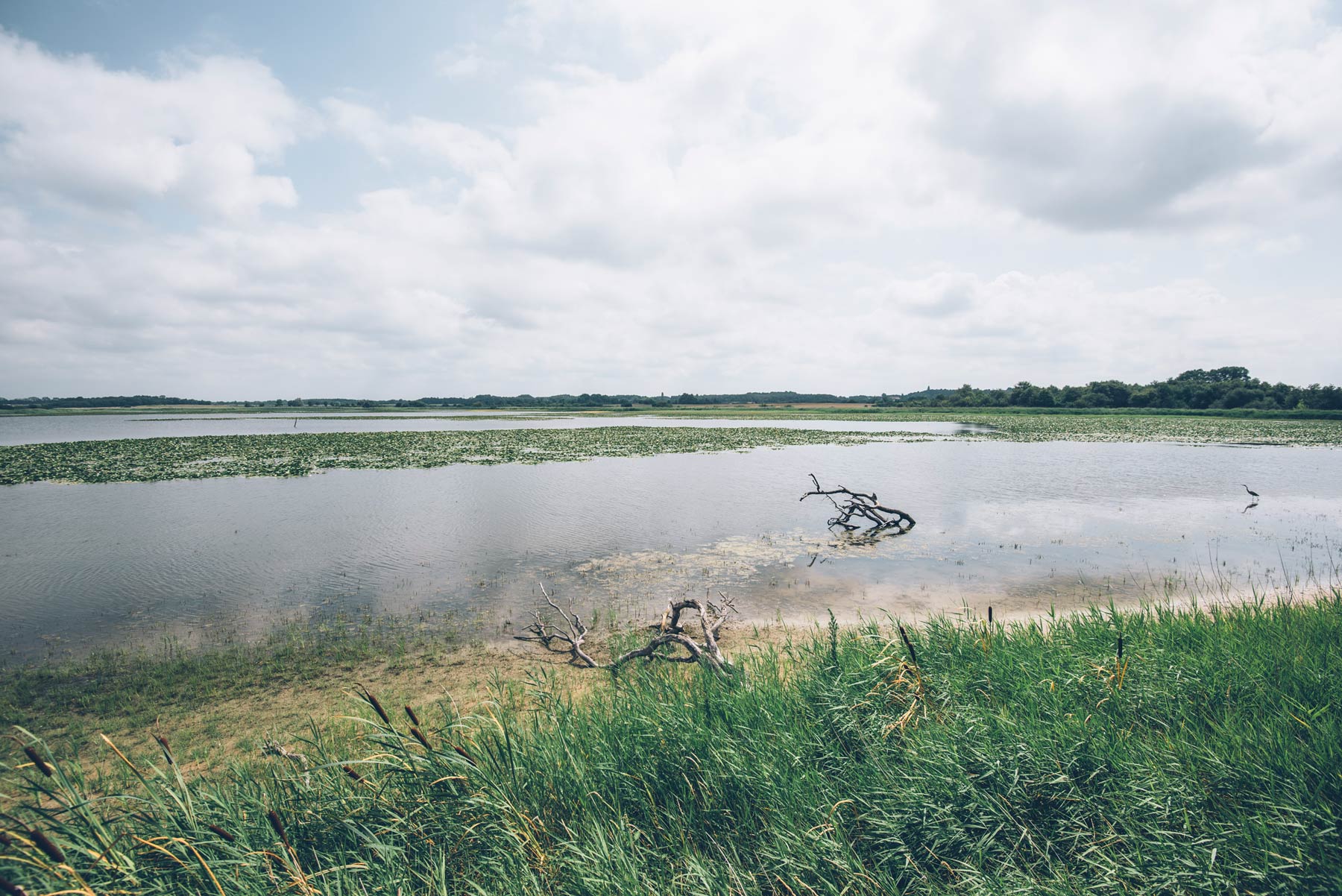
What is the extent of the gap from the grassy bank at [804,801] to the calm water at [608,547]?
5.85 m

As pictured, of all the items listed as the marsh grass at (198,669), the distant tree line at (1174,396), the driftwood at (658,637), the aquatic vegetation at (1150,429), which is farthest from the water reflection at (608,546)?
the distant tree line at (1174,396)

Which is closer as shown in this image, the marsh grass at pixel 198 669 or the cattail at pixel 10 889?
the cattail at pixel 10 889

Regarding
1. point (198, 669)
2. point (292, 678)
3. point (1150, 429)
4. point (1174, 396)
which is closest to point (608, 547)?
point (292, 678)

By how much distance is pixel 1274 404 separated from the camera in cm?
10081

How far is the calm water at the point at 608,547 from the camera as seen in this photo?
544 inches

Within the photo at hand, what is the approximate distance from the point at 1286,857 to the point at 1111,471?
40377mm

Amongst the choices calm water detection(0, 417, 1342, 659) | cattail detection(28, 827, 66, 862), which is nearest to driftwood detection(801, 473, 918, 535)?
calm water detection(0, 417, 1342, 659)

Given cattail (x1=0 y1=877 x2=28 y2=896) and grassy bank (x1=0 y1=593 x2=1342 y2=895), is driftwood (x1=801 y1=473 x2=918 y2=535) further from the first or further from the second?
cattail (x1=0 y1=877 x2=28 y2=896)

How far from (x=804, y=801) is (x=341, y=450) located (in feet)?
183

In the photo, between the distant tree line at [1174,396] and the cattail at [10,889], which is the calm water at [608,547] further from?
the distant tree line at [1174,396]

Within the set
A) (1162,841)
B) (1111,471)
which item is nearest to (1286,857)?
(1162,841)

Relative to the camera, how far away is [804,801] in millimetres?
4301

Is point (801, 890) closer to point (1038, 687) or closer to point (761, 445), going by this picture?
point (1038, 687)

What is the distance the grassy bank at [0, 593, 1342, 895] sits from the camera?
344cm
